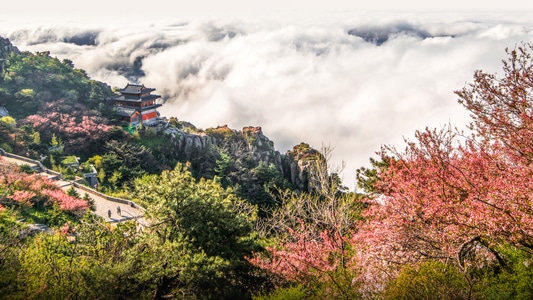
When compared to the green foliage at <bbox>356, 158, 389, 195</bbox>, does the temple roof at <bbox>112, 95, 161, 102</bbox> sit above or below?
below

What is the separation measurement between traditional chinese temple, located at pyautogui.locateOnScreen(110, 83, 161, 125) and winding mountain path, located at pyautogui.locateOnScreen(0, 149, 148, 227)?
13621 mm

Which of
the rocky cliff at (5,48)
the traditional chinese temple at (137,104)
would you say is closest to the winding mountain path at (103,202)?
the traditional chinese temple at (137,104)

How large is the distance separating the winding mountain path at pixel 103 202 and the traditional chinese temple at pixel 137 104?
13621 millimetres

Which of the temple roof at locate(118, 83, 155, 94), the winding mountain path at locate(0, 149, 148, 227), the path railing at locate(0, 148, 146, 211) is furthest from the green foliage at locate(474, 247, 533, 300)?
the temple roof at locate(118, 83, 155, 94)

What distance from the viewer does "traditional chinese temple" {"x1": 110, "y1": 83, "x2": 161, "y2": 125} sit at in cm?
3781

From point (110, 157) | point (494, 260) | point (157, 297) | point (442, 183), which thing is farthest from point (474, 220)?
point (110, 157)

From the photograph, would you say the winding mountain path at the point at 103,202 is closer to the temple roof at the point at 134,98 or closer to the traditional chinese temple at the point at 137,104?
the traditional chinese temple at the point at 137,104

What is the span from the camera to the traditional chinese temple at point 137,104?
124 ft

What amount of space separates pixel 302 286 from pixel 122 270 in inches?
137

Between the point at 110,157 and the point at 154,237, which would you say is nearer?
the point at 154,237

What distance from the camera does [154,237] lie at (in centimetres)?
939

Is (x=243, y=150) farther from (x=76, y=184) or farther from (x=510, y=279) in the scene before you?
(x=510, y=279)

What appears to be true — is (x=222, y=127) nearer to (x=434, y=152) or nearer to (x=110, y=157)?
(x=110, y=157)

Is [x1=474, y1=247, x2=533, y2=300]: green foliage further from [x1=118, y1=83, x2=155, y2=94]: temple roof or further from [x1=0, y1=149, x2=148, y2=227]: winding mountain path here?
[x1=118, y1=83, x2=155, y2=94]: temple roof
